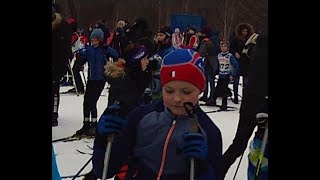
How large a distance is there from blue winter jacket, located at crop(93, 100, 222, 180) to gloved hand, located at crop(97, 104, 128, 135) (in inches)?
2.2

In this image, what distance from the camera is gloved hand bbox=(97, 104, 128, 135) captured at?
198cm

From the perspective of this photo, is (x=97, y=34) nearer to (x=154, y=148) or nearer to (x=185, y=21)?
(x=154, y=148)

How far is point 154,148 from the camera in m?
2.07

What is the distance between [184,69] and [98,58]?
3741mm

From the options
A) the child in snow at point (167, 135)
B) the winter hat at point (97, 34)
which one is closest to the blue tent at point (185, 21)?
the winter hat at point (97, 34)

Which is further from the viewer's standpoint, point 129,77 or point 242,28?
point 242,28

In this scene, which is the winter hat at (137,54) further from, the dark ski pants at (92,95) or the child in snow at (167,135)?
the child in snow at (167,135)

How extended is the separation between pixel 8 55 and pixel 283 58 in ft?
1.90

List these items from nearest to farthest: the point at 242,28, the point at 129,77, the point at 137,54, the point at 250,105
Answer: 1. the point at 250,105
2. the point at 129,77
3. the point at 137,54
4. the point at 242,28

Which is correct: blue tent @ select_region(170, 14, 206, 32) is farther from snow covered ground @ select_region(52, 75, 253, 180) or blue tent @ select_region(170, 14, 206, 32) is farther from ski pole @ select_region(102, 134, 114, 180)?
ski pole @ select_region(102, 134, 114, 180)

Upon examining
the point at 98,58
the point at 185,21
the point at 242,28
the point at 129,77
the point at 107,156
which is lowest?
the point at 107,156

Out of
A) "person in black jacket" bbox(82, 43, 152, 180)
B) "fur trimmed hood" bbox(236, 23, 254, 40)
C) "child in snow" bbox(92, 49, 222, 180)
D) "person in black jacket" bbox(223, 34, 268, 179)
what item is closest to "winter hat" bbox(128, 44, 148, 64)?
"person in black jacket" bbox(82, 43, 152, 180)

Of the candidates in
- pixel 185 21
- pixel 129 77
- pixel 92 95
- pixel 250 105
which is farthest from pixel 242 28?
pixel 185 21

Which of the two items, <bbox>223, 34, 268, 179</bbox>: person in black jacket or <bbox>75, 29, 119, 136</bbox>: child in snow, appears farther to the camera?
<bbox>75, 29, 119, 136</bbox>: child in snow
